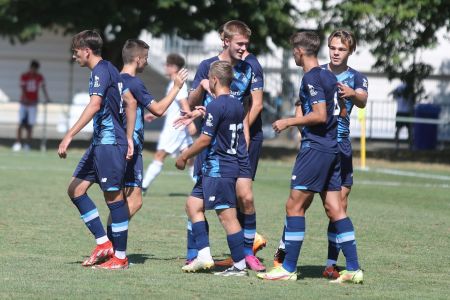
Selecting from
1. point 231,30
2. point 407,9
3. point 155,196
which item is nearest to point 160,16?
point 407,9

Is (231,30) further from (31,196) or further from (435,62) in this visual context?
(435,62)

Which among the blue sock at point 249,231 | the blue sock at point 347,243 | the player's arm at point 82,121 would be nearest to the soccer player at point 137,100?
the player's arm at point 82,121

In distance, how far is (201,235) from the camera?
385 inches

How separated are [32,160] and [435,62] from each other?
2031 cm

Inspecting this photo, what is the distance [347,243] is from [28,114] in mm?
21039

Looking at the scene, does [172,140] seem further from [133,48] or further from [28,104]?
[28,104]

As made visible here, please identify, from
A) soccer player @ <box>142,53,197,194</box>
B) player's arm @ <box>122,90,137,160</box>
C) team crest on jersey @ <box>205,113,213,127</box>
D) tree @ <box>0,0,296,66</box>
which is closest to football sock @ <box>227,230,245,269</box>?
team crest on jersey @ <box>205,113,213,127</box>

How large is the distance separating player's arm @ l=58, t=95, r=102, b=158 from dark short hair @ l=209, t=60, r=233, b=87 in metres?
1.02

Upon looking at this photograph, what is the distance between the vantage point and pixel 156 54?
42.0 meters

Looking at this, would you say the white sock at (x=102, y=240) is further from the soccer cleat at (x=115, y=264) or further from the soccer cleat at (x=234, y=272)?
the soccer cleat at (x=234, y=272)

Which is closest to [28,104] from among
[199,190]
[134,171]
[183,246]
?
[183,246]

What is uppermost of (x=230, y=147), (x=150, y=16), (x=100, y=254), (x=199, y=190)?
(x=150, y=16)

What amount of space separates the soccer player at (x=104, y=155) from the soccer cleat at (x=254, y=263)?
105 cm

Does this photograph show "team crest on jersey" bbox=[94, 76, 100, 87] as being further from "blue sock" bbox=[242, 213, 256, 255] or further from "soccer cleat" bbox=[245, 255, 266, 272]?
"soccer cleat" bbox=[245, 255, 266, 272]
